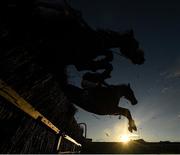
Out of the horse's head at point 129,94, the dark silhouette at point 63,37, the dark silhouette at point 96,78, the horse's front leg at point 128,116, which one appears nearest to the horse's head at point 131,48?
the dark silhouette at point 63,37

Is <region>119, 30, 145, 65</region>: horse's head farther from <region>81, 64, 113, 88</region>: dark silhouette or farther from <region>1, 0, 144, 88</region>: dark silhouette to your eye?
<region>81, 64, 113, 88</region>: dark silhouette

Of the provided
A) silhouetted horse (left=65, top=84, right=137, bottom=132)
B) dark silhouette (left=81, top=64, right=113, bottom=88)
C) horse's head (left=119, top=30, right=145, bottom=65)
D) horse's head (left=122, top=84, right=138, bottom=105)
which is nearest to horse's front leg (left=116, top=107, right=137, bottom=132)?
silhouetted horse (left=65, top=84, right=137, bottom=132)

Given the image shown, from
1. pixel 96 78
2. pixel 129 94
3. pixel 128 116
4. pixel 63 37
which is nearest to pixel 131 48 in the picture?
pixel 96 78

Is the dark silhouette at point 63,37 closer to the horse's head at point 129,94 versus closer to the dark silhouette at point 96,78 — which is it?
the dark silhouette at point 96,78

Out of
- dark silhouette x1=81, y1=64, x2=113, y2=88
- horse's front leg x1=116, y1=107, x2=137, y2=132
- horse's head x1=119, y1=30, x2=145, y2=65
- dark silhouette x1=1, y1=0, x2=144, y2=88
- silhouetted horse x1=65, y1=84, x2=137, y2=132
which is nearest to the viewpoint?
dark silhouette x1=1, y1=0, x2=144, y2=88

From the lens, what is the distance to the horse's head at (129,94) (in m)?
8.38

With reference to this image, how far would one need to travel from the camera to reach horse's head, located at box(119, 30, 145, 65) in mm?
7582

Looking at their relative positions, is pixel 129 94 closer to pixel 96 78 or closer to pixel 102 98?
pixel 102 98

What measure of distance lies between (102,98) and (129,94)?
152 centimetres

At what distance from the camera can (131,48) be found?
303 inches

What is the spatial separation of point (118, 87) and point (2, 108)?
5678mm

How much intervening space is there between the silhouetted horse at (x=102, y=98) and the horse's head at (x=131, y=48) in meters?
1.16

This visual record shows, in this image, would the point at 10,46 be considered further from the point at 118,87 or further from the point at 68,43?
the point at 118,87

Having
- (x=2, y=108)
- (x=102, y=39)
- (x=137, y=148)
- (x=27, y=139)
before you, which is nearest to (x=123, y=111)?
(x=137, y=148)
